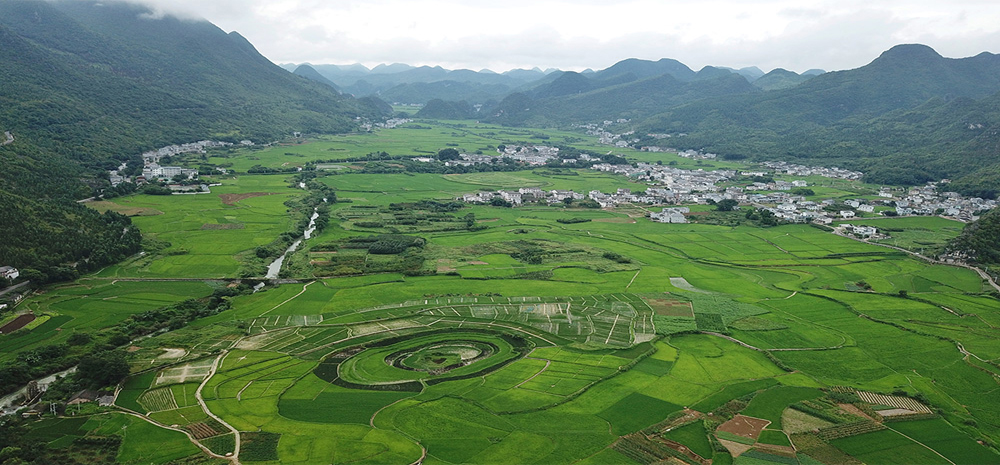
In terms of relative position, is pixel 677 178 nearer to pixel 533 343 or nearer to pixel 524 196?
pixel 524 196

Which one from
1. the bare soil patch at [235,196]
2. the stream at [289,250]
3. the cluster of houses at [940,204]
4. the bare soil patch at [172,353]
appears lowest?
the cluster of houses at [940,204]

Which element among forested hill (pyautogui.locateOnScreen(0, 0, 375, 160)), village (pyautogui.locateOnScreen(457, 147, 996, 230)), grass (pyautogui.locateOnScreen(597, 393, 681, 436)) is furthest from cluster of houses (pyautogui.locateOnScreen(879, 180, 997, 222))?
forested hill (pyautogui.locateOnScreen(0, 0, 375, 160))

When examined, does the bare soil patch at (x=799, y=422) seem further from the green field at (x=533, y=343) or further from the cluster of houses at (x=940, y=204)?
the cluster of houses at (x=940, y=204)

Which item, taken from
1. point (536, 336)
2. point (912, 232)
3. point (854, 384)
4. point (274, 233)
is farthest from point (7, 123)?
point (912, 232)

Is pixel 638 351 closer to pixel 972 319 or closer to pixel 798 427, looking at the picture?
pixel 798 427

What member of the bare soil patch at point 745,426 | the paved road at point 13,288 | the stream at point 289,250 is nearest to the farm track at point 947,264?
the bare soil patch at point 745,426

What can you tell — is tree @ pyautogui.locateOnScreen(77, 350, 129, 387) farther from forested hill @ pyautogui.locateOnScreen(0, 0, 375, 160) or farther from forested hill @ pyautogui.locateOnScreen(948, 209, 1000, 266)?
forested hill @ pyautogui.locateOnScreen(0, 0, 375, 160)
